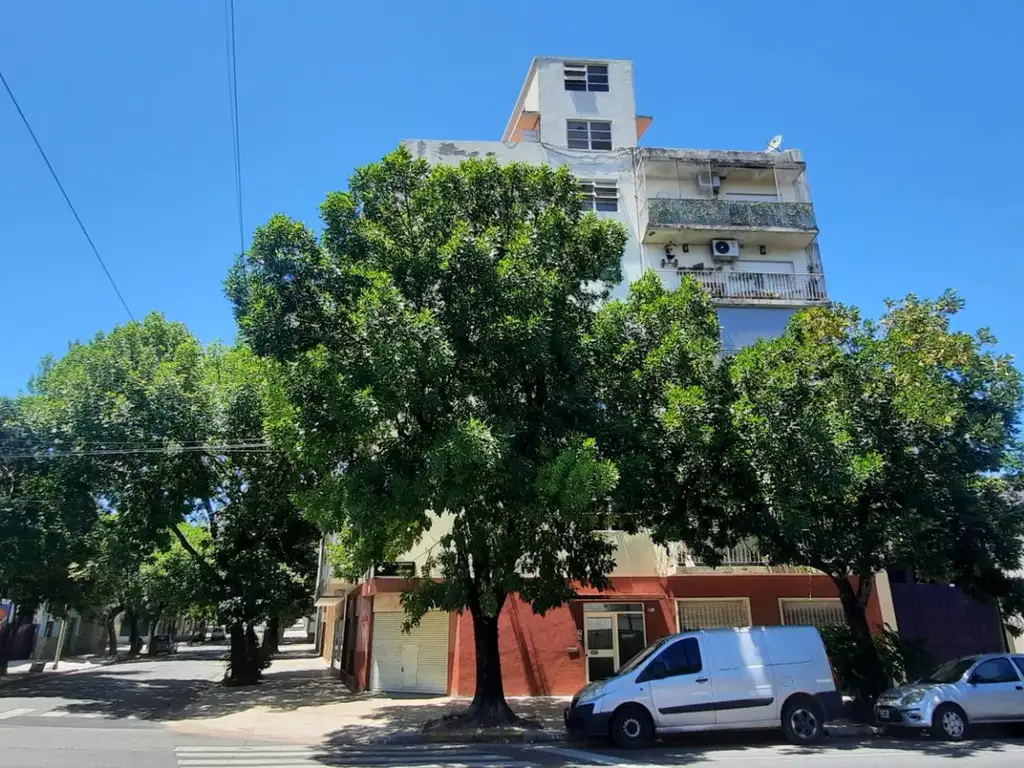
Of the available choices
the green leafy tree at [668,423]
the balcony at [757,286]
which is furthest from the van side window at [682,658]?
the balcony at [757,286]

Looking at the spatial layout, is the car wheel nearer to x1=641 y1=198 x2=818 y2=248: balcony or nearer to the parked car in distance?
x1=641 y1=198 x2=818 y2=248: balcony

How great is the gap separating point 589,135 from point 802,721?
66.7 ft

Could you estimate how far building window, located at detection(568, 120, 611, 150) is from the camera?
2559cm

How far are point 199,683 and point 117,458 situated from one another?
434 inches

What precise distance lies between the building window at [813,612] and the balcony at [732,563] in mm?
902

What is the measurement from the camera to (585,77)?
87.1 ft

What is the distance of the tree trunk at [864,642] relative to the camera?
1357cm

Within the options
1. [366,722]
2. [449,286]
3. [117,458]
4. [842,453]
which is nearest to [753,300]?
[842,453]

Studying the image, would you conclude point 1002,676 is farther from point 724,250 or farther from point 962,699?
point 724,250

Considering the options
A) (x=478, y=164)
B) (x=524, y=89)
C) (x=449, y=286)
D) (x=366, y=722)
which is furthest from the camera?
(x=524, y=89)

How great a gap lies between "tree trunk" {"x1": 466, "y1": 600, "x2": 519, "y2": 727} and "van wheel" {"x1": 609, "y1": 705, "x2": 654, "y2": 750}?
237 cm

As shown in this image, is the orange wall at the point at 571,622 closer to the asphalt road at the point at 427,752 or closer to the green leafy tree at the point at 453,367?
the green leafy tree at the point at 453,367

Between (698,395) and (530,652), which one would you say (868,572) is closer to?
(698,395)

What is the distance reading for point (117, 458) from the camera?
18.4 meters
